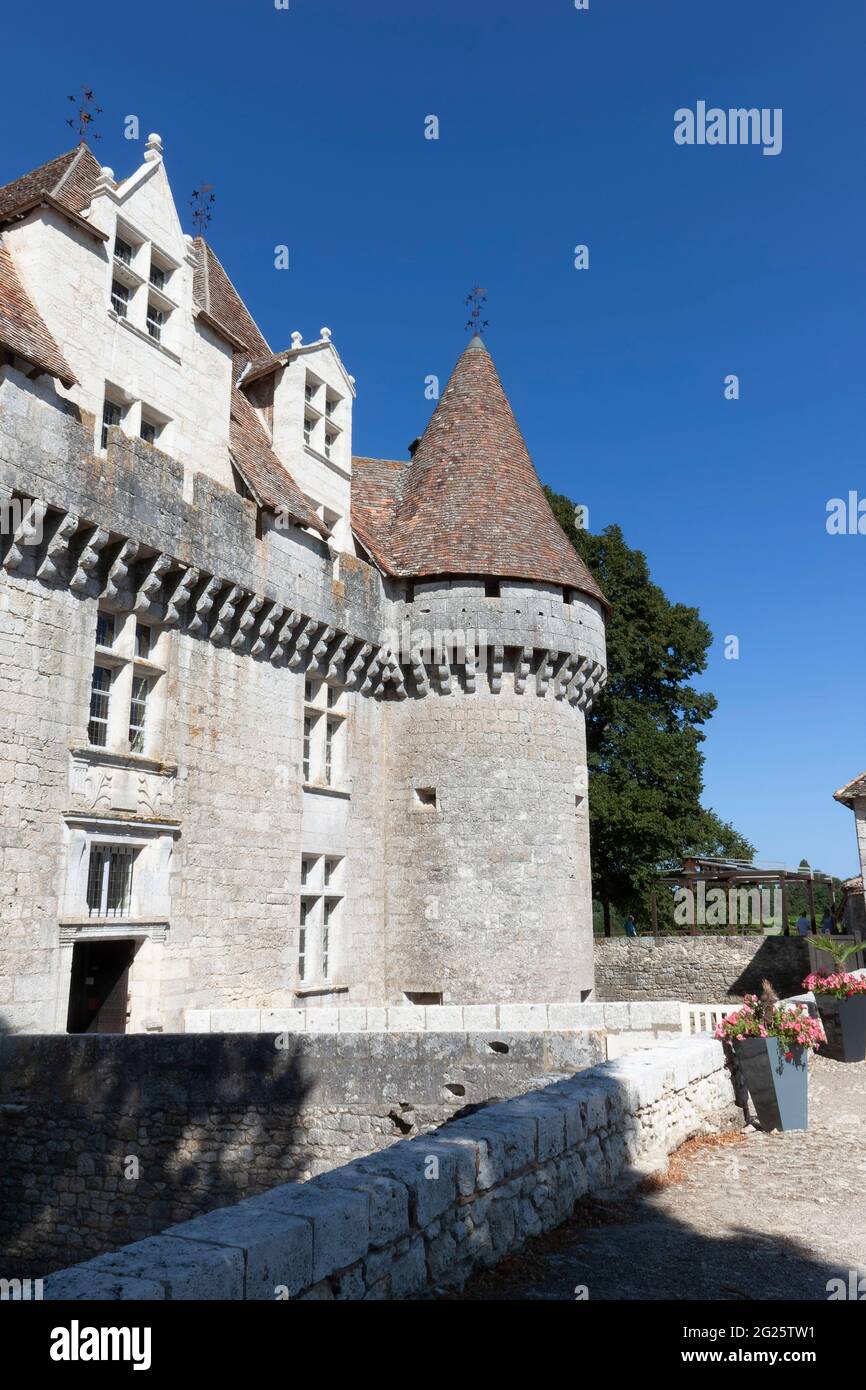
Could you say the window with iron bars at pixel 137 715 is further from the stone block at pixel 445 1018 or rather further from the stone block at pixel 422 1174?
the stone block at pixel 422 1174

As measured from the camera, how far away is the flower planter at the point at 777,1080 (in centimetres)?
829

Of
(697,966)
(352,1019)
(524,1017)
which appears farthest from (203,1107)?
(697,966)

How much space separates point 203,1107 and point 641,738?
767 inches

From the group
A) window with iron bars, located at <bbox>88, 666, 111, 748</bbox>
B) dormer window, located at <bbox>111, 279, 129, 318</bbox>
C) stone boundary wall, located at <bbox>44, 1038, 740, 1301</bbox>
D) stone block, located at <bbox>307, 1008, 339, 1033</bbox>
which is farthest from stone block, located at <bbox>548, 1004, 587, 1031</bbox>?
dormer window, located at <bbox>111, 279, 129, 318</bbox>

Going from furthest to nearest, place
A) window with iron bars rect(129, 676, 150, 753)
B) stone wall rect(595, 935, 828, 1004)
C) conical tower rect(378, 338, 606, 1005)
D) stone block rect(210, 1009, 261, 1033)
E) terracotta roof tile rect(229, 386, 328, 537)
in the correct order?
stone wall rect(595, 935, 828, 1004) → conical tower rect(378, 338, 606, 1005) → terracotta roof tile rect(229, 386, 328, 537) → window with iron bars rect(129, 676, 150, 753) → stone block rect(210, 1009, 261, 1033)

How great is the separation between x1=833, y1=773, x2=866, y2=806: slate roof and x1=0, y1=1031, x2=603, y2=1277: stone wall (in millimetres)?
A: 11121

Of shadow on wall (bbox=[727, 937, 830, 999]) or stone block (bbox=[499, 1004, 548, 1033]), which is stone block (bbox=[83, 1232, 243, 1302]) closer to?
stone block (bbox=[499, 1004, 548, 1033])

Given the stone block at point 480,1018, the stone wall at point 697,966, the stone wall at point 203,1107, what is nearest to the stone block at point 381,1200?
the stone wall at point 203,1107

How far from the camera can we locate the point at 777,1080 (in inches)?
326

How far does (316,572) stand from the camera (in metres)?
15.7

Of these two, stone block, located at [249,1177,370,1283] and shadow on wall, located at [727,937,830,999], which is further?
shadow on wall, located at [727,937,830,999]

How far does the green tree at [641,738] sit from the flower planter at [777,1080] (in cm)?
1749

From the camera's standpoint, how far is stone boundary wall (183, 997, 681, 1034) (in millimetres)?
11695
